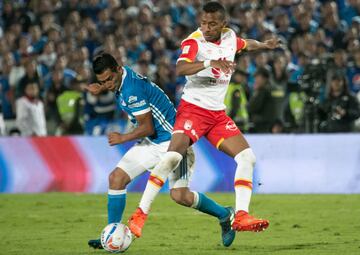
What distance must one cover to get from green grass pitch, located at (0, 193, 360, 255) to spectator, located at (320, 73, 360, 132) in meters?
1.67

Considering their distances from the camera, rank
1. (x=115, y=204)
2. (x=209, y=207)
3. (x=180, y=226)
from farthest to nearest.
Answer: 1. (x=180, y=226)
2. (x=209, y=207)
3. (x=115, y=204)

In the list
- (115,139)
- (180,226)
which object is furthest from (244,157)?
(180,226)

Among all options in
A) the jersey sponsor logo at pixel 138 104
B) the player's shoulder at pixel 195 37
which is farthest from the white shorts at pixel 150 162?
the player's shoulder at pixel 195 37

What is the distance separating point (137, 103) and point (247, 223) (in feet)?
5.33

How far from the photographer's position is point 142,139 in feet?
33.5

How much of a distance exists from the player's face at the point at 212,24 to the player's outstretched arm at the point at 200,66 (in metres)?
0.48

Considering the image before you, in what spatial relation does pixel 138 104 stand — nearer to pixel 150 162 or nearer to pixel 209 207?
pixel 150 162

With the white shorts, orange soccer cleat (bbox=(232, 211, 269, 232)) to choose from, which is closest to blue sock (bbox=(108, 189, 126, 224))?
the white shorts

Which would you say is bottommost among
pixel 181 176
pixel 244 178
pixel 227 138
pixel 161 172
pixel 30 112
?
pixel 30 112

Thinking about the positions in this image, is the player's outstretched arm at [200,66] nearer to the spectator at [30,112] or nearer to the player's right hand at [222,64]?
the player's right hand at [222,64]

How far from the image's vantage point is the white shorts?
9922 millimetres

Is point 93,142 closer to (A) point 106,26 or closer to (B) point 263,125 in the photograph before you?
(B) point 263,125

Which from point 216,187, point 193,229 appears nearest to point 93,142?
point 216,187

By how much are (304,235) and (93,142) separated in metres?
6.92
